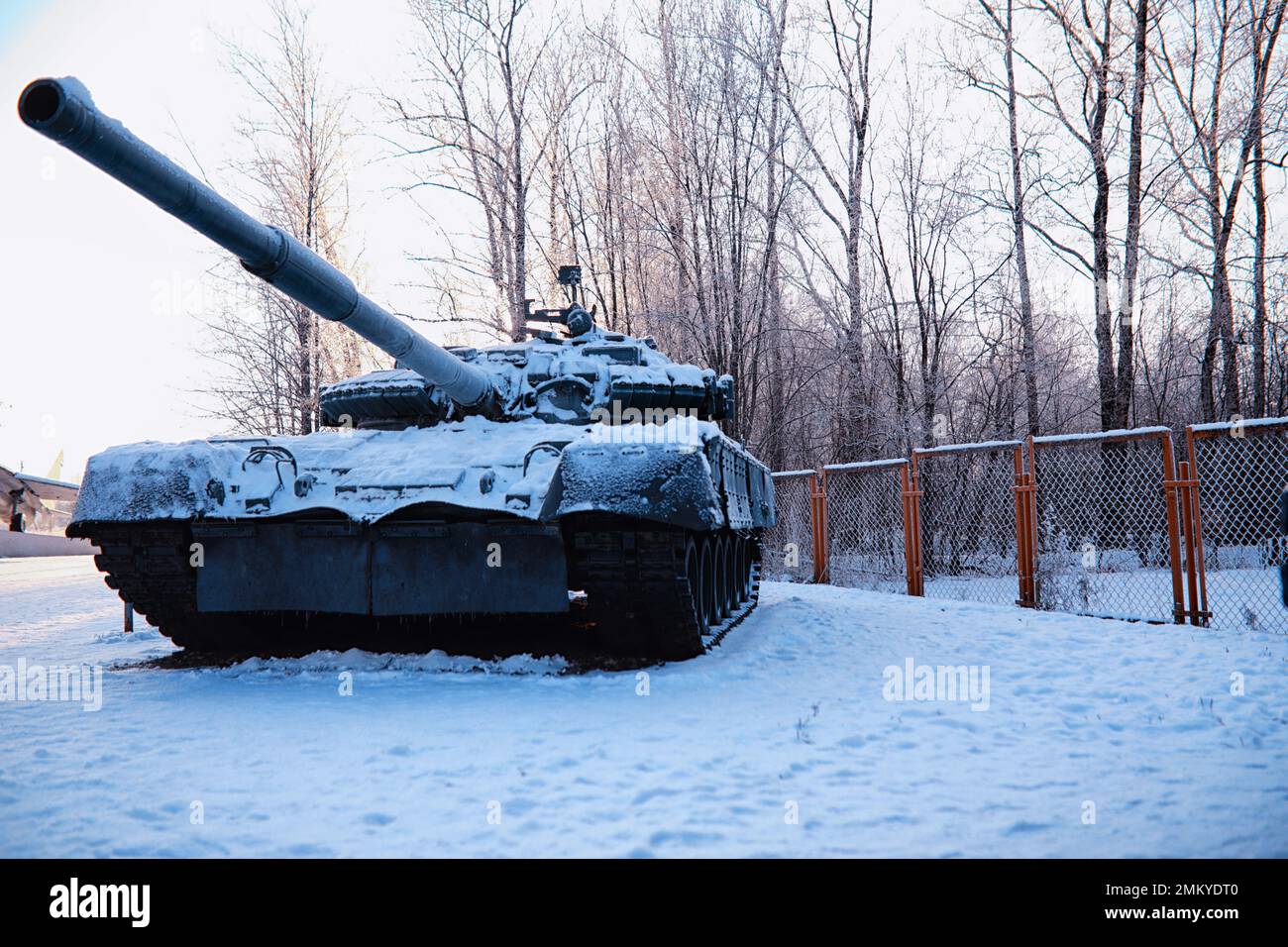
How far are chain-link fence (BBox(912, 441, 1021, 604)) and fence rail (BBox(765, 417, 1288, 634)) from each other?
0.12ft

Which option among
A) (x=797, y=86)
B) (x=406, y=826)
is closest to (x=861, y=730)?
(x=406, y=826)

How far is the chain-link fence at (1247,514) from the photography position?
728 cm

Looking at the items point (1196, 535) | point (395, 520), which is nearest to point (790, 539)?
point (1196, 535)

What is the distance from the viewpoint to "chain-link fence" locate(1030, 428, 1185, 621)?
8922 millimetres

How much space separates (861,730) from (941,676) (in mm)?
1452

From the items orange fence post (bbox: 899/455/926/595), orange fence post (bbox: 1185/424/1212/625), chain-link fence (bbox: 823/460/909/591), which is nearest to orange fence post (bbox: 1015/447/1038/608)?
orange fence post (bbox: 899/455/926/595)

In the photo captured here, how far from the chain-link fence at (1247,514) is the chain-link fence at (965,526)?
2.23m

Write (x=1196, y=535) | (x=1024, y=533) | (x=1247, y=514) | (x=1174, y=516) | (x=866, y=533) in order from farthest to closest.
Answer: (x=866, y=533) → (x=1024, y=533) → (x=1247, y=514) → (x=1174, y=516) → (x=1196, y=535)

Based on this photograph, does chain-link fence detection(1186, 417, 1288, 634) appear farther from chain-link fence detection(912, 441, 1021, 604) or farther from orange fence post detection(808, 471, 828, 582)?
orange fence post detection(808, 471, 828, 582)

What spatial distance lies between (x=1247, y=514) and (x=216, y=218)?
8591 millimetres

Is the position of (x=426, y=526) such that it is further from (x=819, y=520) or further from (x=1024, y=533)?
(x=819, y=520)

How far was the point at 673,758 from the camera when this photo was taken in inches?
155

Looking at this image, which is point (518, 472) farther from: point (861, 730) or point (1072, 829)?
point (1072, 829)

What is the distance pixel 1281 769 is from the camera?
361 centimetres
